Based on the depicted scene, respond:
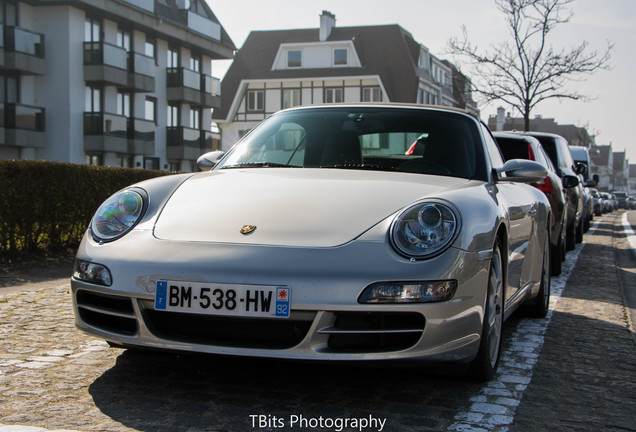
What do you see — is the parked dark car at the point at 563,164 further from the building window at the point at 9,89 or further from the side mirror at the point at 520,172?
the building window at the point at 9,89

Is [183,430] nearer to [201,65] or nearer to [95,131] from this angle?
[95,131]

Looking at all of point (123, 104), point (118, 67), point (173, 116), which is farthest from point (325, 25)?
point (118, 67)

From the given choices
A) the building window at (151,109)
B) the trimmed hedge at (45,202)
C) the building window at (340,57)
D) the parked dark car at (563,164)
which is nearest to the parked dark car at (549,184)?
the parked dark car at (563,164)

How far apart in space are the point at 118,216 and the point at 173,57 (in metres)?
35.6

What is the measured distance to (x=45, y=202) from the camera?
1057 cm

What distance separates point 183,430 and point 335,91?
5450 cm

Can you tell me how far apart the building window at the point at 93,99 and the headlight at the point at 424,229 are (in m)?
29.6

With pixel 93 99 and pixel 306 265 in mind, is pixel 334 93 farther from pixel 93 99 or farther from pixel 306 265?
pixel 306 265

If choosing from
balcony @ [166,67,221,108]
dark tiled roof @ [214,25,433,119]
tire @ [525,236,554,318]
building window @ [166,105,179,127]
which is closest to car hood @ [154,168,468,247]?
tire @ [525,236,554,318]

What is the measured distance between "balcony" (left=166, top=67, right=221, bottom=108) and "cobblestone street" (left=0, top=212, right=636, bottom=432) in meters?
33.1

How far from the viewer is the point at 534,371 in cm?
455

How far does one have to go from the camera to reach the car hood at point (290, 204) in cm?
366

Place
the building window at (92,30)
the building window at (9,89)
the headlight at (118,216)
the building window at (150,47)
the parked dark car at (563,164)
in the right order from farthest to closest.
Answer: the building window at (150,47) → the building window at (92,30) → the building window at (9,89) → the parked dark car at (563,164) → the headlight at (118,216)

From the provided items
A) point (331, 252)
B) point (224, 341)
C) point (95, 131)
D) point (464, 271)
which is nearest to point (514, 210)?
point (464, 271)
